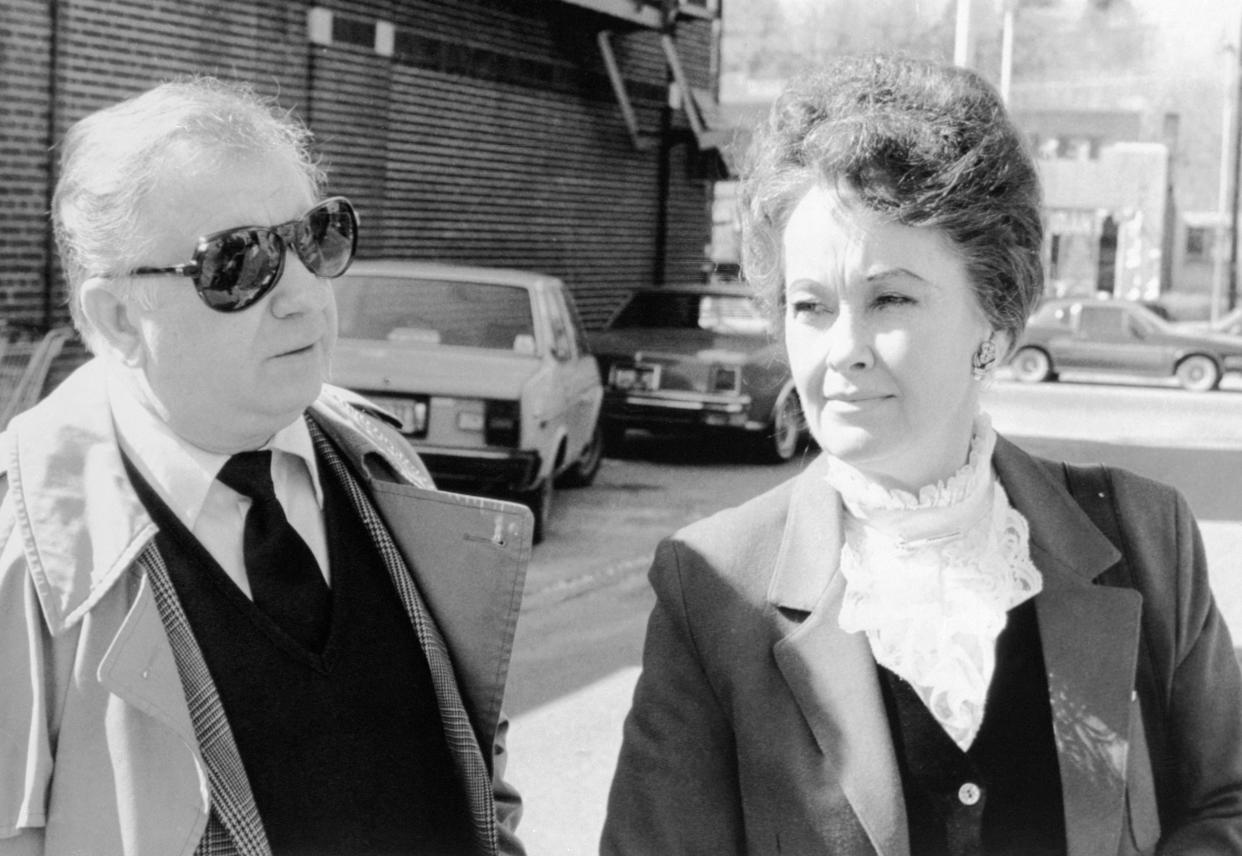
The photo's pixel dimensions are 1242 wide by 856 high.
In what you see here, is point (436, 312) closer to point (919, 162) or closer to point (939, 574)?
point (939, 574)

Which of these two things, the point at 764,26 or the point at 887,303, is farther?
the point at 764,26

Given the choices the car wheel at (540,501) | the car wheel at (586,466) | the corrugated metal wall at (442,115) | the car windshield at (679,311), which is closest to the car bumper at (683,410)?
the car windshield at (679,311)

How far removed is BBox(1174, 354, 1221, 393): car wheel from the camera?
2553cm

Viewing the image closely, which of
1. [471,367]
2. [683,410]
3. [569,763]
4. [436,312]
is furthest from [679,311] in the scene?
[569,763]

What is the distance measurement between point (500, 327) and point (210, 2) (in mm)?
5571

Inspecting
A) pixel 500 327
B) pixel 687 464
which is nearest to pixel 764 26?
pixel 687 464

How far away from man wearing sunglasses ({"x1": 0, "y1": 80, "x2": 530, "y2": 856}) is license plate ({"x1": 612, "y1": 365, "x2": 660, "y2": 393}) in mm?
11952

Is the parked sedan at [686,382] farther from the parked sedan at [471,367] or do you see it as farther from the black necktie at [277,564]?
the black necktie at [277,564]

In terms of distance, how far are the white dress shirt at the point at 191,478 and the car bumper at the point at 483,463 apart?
711 cm

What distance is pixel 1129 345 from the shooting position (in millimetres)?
25797

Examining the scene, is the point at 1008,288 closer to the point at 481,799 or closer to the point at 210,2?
the point at 481,799

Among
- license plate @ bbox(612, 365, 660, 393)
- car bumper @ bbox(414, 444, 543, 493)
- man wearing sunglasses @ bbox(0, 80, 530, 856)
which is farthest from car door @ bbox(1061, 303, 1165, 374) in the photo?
man wearing sunglasses @ bbox(0, 80, 530, 856)

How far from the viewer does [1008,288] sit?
2.12m

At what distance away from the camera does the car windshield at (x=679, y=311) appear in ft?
50.7
